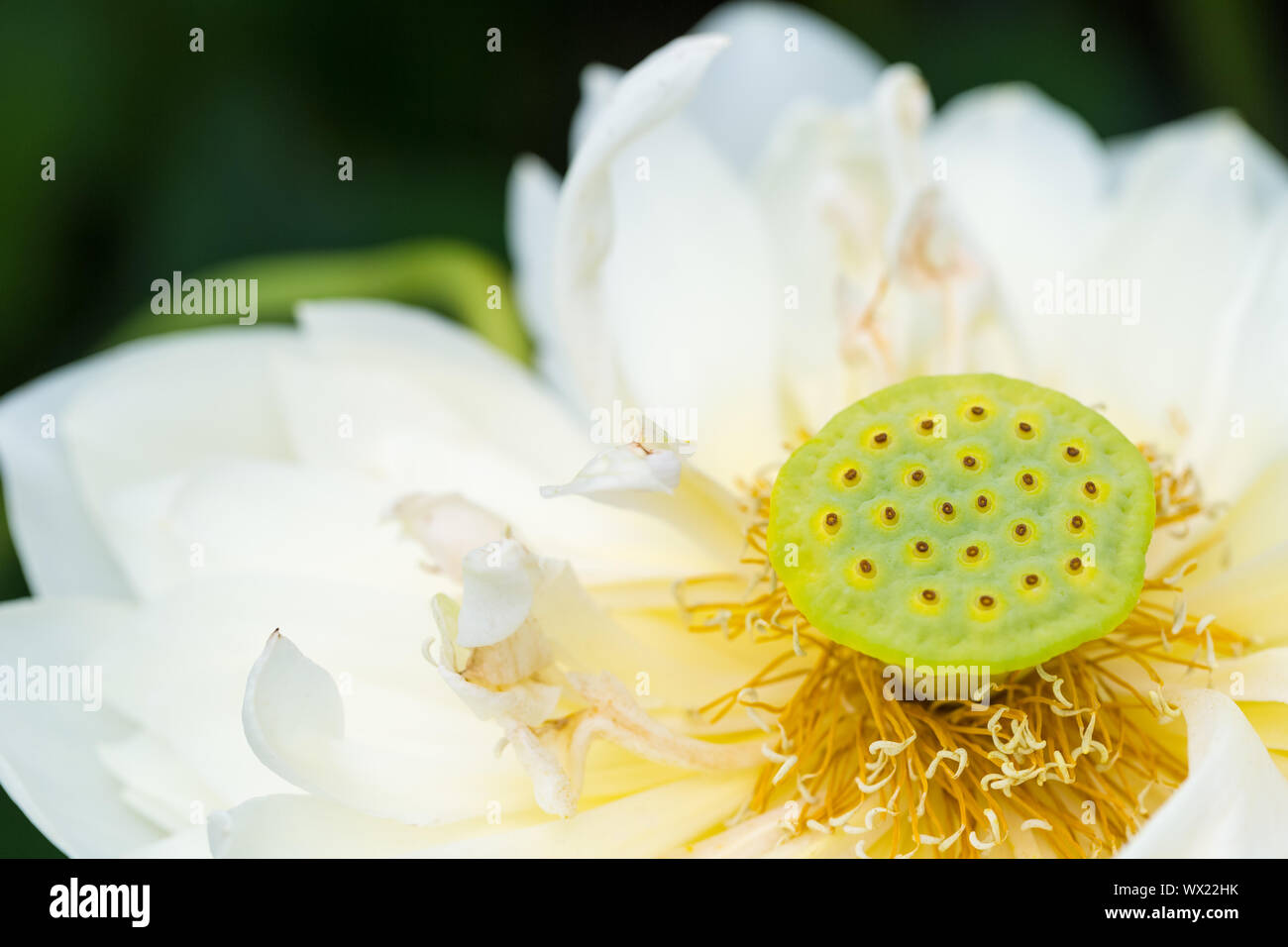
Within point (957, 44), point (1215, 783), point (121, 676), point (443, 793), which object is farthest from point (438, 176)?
point (1215, 783)

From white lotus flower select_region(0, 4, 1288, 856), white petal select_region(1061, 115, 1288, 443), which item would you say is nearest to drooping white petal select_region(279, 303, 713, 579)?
white lotus flower select_region(0, 4, 1288, 856)

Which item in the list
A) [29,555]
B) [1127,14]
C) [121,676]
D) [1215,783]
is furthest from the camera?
[1127,14]

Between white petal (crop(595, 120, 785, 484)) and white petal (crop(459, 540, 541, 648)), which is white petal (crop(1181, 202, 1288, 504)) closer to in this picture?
white petal (crop(595, 120, 785, 484))

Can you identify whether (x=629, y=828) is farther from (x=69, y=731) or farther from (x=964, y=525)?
(x=69, y=731)

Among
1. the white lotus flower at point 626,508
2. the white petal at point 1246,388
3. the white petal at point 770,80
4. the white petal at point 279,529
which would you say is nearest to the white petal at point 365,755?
the white lotus flower at point 626,508

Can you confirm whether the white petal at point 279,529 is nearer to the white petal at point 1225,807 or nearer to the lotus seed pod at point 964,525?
the lotus seed pod at point 964,525

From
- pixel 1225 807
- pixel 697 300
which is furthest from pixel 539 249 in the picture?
pixel 1225 807
